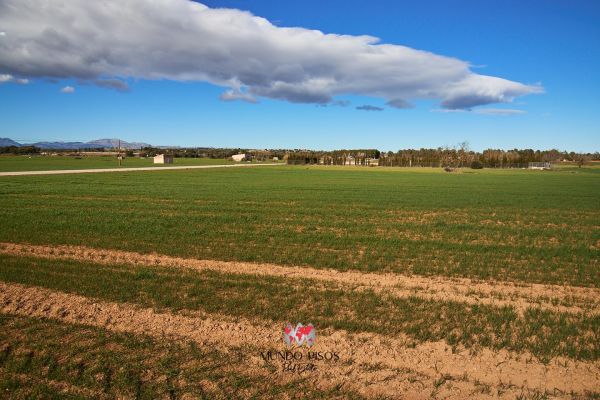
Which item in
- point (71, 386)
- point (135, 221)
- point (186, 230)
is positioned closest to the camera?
point (71, 386)

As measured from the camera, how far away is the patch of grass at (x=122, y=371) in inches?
215

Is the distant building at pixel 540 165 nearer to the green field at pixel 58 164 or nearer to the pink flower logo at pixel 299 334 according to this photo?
the green field at pixel 58 164

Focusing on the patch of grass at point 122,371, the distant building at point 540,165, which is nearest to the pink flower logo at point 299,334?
the patch of grass at point 122,371

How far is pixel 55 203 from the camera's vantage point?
2567cm

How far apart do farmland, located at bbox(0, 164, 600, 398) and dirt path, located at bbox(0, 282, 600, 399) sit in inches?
1.1

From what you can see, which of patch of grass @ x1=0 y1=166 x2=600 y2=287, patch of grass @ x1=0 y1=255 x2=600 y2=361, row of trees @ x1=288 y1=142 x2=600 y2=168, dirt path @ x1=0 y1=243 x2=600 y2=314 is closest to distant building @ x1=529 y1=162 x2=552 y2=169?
row of trees @ x1=288 y1=142 x2=600 y2=168

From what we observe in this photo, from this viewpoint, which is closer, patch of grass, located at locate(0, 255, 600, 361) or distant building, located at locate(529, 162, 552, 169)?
patch of grass, located at locate(0, 255, 600, 361)

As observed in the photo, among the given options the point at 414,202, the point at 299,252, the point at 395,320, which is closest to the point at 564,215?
the point at 414,202

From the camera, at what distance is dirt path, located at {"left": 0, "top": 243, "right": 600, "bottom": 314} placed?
364 inches

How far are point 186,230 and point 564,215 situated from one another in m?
22.7

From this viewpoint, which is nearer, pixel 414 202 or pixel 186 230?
pixel 186 230

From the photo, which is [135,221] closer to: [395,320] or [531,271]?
[395,320]

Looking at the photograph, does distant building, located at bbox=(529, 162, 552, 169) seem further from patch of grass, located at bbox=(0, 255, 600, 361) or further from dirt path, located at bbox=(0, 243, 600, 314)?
patch of grass, located at bbox=(0, 255, 600, 361)

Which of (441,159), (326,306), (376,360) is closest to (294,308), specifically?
(326,306)
